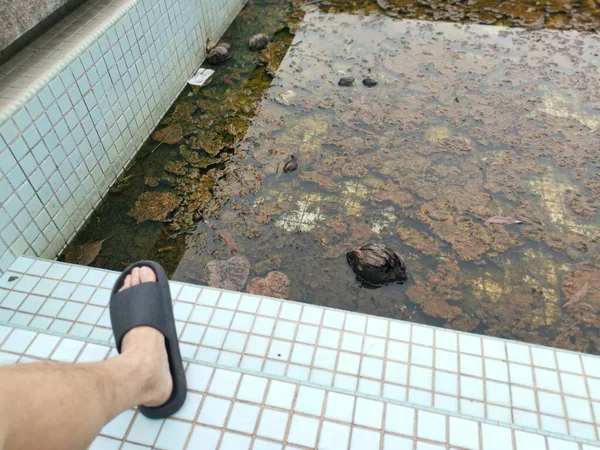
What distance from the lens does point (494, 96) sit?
11.1 ft

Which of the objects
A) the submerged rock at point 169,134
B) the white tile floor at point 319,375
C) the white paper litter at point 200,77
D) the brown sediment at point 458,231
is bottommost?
the brown sediment at point 458,231

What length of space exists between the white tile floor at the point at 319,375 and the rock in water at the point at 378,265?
487 mm

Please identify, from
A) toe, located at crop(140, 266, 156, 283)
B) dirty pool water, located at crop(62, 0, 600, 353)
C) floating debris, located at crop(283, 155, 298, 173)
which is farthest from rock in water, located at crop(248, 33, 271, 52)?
toe, located at crop(140, 266, 156, 283)

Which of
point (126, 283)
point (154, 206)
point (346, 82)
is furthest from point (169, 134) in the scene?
point (126, 283)

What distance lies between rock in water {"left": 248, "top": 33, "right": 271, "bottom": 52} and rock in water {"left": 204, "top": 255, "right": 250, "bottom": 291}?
7.64 ft

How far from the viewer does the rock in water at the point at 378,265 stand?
2.26 metres

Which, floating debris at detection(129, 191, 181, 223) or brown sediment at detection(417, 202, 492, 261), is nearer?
brown sediment at detection(417, 202, 492, 261)

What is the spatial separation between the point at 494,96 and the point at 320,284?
85.3 inches

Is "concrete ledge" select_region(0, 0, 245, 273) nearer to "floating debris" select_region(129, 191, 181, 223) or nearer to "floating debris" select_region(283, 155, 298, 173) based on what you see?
"floating debris" select_region(129, 191, 181, 223)

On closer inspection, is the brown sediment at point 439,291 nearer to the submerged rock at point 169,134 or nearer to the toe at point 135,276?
the toe at point 135,276

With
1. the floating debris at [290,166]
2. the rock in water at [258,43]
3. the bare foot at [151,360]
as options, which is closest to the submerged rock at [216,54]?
the rock in water at [258,43]

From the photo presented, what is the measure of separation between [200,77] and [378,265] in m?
2.34

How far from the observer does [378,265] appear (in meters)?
2.25

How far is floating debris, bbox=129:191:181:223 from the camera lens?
2621 millimetres
